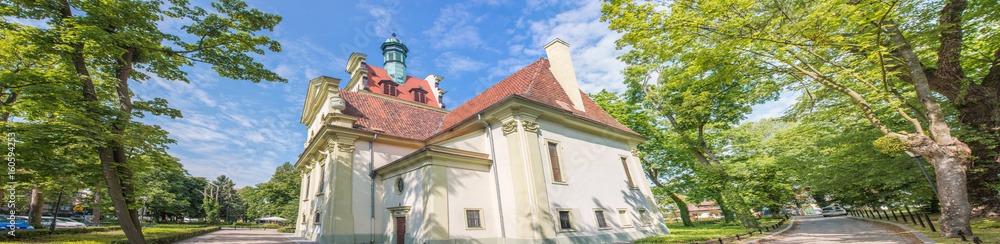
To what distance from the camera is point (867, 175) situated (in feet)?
47.9

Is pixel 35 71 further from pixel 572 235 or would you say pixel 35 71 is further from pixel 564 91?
pixel 564 91

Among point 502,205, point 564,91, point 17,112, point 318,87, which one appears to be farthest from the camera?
point 318,87

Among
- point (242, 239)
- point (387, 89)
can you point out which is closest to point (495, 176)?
point (242, 239)

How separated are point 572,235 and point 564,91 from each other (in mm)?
7451

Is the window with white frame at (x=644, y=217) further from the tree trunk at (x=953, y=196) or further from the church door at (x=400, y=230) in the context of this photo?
the church door at (x=400, y=230)

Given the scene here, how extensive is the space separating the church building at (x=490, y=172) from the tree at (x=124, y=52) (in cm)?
536

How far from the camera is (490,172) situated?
14.4m

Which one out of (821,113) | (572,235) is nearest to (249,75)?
(572,235)

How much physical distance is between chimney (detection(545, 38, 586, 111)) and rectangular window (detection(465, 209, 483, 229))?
23.8 ft

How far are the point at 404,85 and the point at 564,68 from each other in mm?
25215

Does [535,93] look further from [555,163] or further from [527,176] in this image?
[527,176]

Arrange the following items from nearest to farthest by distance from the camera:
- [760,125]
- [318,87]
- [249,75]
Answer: [249,75] < [318,87] < [760,125]

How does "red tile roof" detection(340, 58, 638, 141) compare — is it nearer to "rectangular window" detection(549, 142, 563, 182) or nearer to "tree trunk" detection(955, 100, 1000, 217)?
"rectangular window" detection(549, 142, 563, 182)

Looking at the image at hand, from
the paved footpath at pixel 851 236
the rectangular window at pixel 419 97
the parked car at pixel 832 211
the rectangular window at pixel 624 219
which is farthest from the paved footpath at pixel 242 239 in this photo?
the parked car at pixel 832 211
